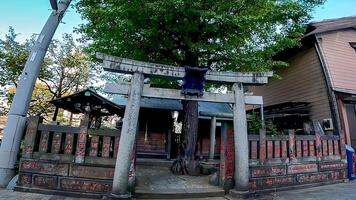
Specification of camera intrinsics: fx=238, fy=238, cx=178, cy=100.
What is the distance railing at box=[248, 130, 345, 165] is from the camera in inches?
280

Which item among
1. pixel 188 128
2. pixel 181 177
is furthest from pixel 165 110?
pixel 181 177

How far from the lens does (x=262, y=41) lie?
1012 cm

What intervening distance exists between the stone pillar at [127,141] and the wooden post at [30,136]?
2.32m

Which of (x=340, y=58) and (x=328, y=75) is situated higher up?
(x=340, y=58)

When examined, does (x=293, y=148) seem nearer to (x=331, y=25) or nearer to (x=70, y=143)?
(x=70, y=143)

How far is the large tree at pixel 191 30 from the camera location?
7520mm

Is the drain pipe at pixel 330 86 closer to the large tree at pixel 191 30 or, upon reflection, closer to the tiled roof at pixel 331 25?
the tiled roof at pixel 331 25

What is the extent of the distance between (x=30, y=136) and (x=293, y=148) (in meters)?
7.73

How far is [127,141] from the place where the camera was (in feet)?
19.3

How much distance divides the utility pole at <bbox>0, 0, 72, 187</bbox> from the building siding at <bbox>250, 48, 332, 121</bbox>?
38.2 ft

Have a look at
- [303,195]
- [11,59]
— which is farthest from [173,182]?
[11,59]

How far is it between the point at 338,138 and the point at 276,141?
3.31 metres

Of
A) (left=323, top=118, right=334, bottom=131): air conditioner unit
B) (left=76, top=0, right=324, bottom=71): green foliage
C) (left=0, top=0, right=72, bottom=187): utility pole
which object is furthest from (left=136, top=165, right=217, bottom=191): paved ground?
(left=323, top=118, right=334, bottom=131): air conditioner unit

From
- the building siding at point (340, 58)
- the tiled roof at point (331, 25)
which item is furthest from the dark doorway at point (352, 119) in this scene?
the tiled roof at point (331, 25)
